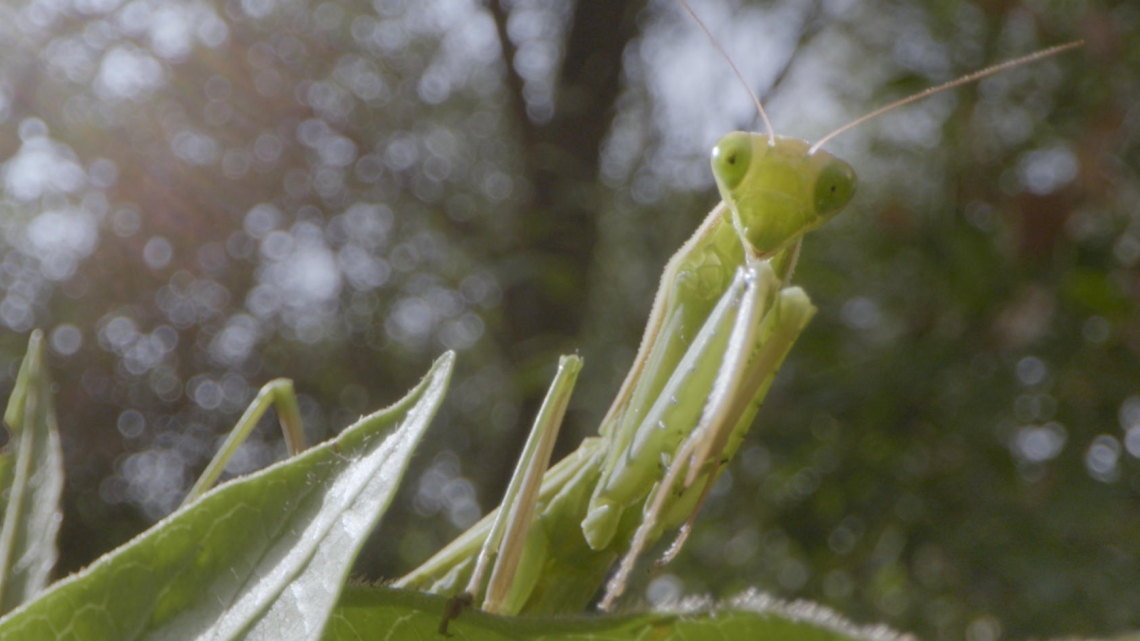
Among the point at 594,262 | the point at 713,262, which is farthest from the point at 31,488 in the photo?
the point at 594,262

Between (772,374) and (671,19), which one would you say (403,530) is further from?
(772,374)

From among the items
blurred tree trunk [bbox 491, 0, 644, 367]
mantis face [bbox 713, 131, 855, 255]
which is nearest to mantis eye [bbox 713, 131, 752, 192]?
mantis face [bbox 713, 131, 855, 255]

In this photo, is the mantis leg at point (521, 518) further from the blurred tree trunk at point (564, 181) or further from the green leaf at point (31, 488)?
the blurred tree trunk at point (564, 181)

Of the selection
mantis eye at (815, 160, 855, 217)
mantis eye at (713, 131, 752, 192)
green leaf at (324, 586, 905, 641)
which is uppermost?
mantis eye at (713, 131, 752, 192)

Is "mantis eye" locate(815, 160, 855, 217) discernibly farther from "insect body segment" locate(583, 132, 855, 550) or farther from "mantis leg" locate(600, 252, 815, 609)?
"mantis leg" locate(600, 252, 815, 609)

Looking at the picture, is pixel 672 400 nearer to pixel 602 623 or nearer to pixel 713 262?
pixel 713 262
